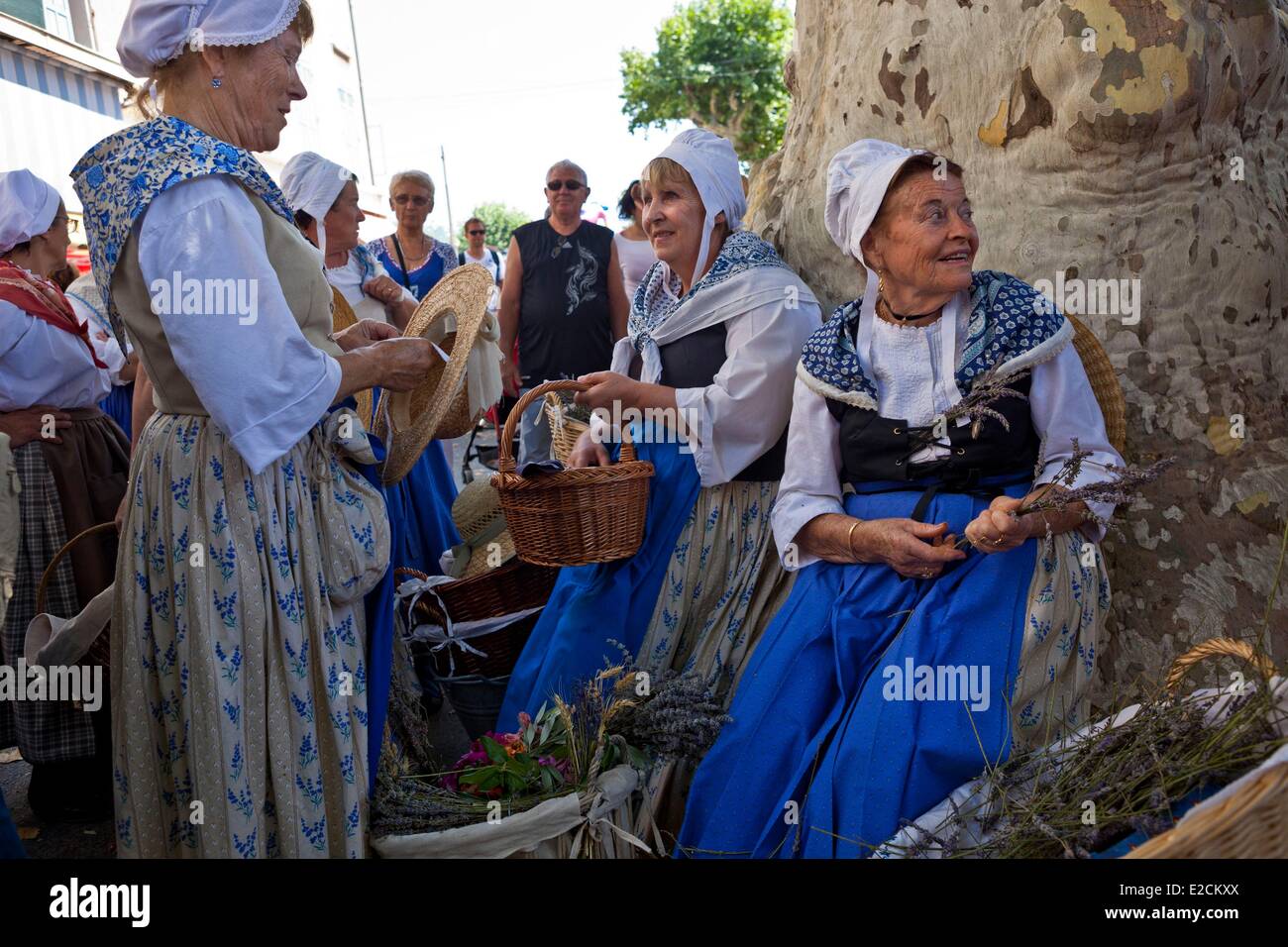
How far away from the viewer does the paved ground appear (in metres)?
3.30

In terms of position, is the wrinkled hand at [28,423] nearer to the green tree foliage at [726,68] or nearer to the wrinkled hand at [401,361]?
the wrinkled hand at [401,361]

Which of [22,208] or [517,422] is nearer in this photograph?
[517,422]

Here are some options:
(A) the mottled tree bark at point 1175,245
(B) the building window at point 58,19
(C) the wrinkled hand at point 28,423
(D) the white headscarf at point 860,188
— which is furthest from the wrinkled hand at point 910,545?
(B) the building window at point 58,19

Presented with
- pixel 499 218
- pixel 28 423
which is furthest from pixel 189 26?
pixel 499 218

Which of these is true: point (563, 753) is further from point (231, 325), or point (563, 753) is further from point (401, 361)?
point (231, 325)

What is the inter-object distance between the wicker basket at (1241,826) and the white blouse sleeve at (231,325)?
1.74 meters

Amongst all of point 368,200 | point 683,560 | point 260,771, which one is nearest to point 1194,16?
point 683,560

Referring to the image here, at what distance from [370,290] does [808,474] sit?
2989 mm

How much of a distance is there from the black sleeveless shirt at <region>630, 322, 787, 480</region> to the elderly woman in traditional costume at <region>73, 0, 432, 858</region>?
105 cm

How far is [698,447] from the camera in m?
3.02

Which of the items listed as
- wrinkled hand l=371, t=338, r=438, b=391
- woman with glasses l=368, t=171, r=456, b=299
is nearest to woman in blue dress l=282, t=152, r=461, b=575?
woman with glasses l=368, t=171, r=456, b=299

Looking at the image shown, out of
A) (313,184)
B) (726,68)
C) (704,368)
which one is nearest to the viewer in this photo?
(704,368)

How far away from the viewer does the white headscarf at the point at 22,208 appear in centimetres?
360
